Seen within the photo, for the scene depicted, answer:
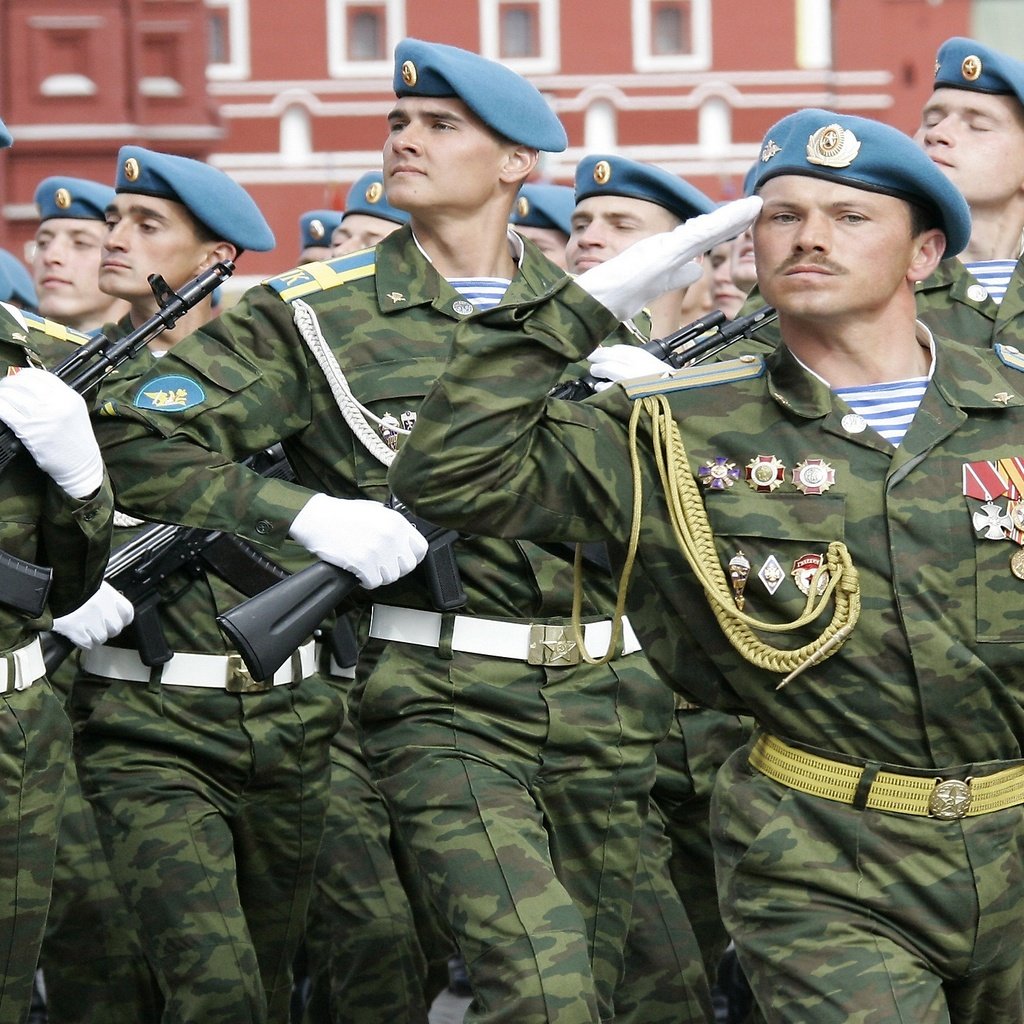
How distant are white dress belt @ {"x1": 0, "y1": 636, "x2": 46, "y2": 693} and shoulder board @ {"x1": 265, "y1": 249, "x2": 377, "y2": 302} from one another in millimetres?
954

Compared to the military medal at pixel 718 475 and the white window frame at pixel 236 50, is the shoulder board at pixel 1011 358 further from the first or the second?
the white window frame at pixel 236 50

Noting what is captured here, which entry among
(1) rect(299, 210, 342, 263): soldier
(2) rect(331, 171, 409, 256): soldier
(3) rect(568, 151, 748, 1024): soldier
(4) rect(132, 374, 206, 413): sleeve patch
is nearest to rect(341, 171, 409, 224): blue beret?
(2) rect(331, 171, 409, 256): soldier

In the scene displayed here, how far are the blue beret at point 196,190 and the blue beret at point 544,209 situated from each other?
1.80m

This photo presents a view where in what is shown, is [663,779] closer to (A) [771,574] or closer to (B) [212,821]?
(B) [212,821]

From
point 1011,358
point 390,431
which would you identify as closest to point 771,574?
point 1011,358

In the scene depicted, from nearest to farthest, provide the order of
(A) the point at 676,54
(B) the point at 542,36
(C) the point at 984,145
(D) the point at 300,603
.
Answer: (D) the point at 300,603, (C) the point at 984,145, (B) the point at 542,36, (A) the point at 676,54

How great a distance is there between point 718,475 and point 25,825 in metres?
1.86

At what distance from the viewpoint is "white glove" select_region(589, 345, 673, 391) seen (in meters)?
5.62

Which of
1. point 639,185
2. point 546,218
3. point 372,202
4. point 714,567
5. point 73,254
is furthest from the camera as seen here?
point 372,202

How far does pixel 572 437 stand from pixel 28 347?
1630 mm

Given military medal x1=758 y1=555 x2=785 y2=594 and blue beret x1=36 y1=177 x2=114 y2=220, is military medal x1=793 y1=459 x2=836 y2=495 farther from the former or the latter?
blue beret x1=36 y1=177 x2=114 y2=220

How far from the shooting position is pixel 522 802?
5309mm

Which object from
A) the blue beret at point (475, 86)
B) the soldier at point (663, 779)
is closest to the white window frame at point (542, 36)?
the soldier at point (663, 779)

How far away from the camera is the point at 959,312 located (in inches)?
256
